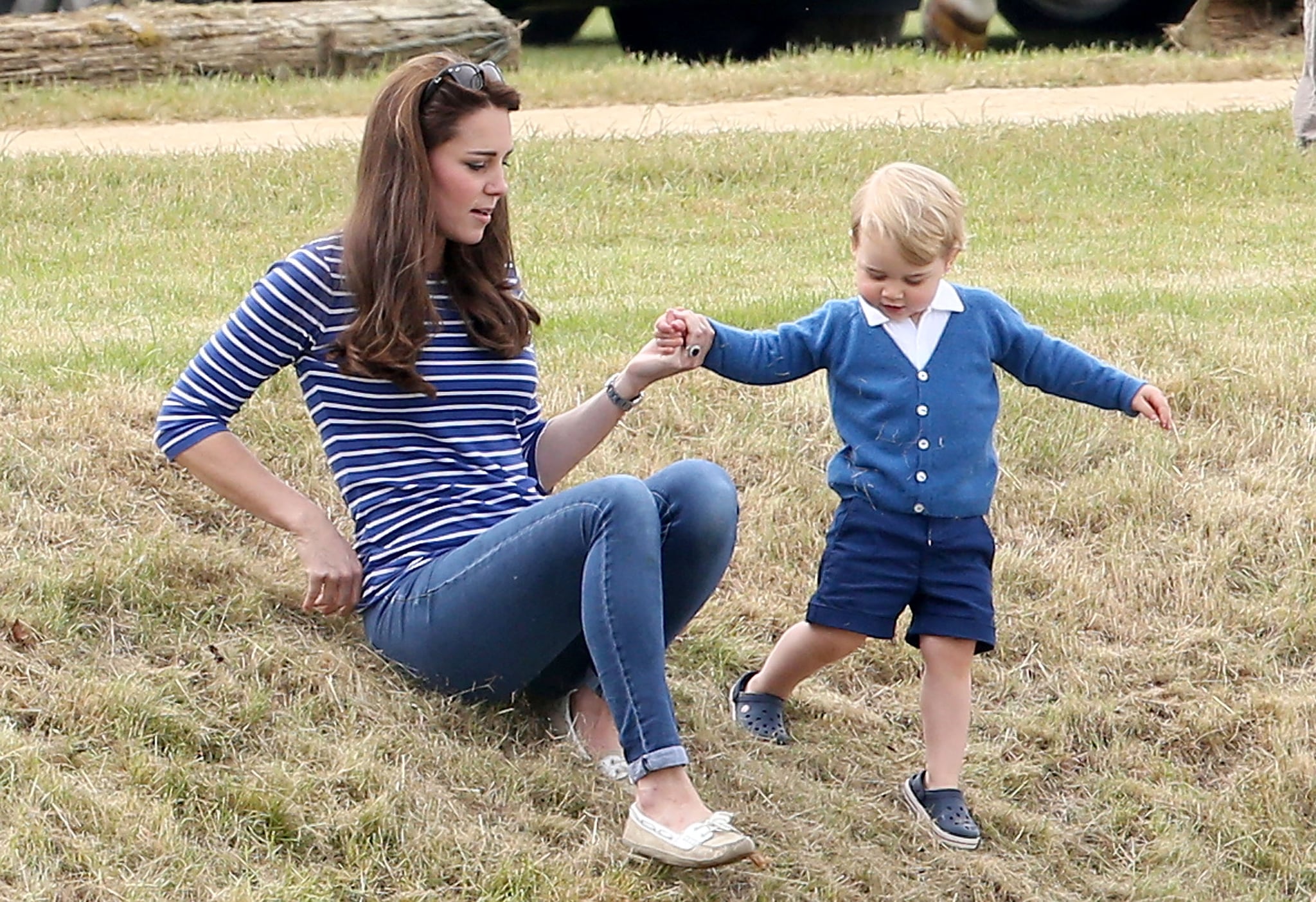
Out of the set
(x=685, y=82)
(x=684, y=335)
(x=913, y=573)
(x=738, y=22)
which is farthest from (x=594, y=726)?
(x=738, y=22)

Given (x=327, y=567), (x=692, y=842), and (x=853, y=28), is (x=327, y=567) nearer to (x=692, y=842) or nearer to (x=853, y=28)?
(x=692, y=842)

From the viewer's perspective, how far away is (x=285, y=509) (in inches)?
138

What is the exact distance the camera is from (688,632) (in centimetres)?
454

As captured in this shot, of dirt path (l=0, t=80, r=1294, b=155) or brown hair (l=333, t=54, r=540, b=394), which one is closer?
brown hair (l=333, t=54, r=540, b=394)

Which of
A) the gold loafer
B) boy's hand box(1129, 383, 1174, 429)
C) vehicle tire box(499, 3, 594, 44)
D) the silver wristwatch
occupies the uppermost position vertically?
boy's hand box(1129, 383, 1174, 429)

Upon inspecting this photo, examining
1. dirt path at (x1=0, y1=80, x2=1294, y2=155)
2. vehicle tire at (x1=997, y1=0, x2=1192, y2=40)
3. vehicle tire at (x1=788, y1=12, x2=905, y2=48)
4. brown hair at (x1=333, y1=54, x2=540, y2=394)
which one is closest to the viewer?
brown hair at (x1=333, y1=54, x2=540, y2=394)

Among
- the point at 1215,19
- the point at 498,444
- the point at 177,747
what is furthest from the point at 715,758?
the point at 1215,19

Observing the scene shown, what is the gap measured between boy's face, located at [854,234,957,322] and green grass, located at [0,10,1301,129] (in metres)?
7.35

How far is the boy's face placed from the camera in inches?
139

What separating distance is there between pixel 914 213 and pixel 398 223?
955 mm

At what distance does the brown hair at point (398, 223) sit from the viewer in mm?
3434

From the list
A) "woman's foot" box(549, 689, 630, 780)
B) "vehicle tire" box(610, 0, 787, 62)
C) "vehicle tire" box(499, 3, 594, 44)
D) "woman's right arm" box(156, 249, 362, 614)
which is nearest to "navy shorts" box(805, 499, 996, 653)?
"woman's foot" box(549, 689, 630, 780)

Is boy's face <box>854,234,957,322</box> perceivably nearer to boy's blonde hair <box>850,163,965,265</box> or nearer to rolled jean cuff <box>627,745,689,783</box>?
boy's blonde hair <box>850,163,965,265</box>

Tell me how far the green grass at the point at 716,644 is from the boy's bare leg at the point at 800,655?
0.15 m
